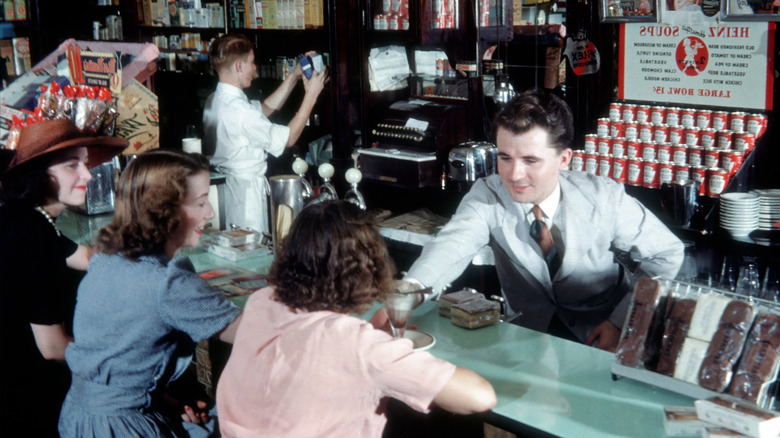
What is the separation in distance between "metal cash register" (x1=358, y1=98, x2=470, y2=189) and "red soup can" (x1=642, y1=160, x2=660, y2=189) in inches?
45.7

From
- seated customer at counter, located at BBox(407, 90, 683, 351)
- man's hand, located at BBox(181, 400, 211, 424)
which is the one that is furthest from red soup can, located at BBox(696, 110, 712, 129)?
man's hand, located at BBox(181, 400, 211, 424)

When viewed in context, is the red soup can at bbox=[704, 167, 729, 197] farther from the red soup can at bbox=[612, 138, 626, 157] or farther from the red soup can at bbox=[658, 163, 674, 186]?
the red soup can at bbox=[612, 138, 626, 157]

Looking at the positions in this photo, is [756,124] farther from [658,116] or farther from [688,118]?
[658,116]

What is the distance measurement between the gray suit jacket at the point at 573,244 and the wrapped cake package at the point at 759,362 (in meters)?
0.95

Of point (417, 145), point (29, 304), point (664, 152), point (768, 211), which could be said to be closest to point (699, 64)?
point (664, 152)

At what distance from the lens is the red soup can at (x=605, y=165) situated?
3914 millimetres

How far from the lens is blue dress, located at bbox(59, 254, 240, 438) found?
2.06 metres

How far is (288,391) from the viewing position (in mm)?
1547

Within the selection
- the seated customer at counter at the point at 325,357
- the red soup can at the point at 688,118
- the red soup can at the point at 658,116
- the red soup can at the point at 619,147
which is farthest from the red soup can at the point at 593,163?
the seated customer at counter at the point at 325,357

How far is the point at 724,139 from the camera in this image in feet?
11.9

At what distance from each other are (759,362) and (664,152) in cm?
225

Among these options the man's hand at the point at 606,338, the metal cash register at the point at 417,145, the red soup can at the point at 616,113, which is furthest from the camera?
the metal cash register at the point at 417,145

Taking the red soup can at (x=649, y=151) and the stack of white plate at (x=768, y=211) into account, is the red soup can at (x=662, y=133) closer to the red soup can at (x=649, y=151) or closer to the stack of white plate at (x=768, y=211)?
the red soup can at (x=649, y=151)

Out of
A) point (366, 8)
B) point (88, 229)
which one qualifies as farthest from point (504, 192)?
point (366, 8)
